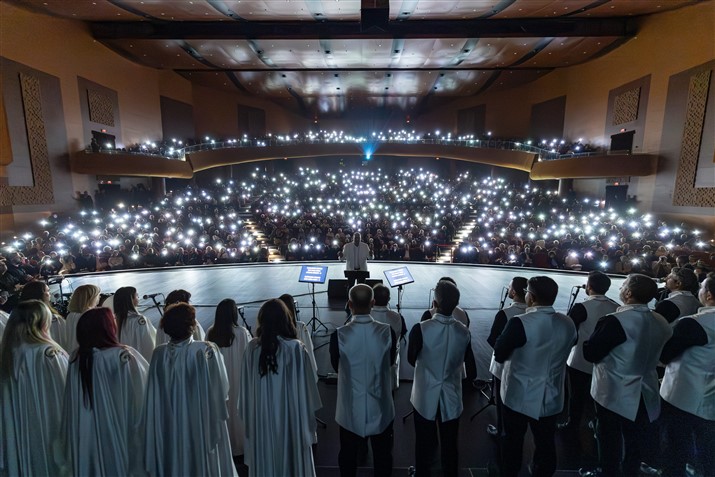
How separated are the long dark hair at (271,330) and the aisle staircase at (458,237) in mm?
10217

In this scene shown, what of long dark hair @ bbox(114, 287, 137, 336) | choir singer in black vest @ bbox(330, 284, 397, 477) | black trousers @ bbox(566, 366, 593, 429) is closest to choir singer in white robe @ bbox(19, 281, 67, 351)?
long dark hair @ bbox(114, 287, 137, 336)

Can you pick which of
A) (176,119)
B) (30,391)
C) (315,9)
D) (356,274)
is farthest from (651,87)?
(176,119)

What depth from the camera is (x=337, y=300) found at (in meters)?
7.05

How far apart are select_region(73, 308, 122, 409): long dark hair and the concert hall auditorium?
0.01 m

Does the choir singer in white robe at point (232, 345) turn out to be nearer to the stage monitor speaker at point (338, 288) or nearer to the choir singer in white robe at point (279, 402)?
the choir singer in white robe at point (279, 402)

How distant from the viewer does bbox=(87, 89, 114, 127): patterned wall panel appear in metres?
16.6

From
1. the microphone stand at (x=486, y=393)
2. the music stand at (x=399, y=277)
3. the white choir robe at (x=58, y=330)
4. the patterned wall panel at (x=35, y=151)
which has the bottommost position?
the microphone stand at (x=486, y=393)

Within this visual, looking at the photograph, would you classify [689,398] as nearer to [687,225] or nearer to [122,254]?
[122,254]

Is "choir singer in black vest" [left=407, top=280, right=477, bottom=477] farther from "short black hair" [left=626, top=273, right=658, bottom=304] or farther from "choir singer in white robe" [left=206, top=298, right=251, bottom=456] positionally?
"choir singer in white robe" [left=206, top=298, right=251, bottom=456]

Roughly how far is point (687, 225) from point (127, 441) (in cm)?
1792

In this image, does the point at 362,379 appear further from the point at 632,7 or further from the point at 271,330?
the point at 632,7

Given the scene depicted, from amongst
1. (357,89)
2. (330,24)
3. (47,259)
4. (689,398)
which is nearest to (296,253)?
(47,259)

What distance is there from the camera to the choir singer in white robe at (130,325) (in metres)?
3.05

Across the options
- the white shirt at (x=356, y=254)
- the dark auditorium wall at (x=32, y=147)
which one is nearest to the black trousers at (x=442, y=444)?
the white shirt at (x=356, y=254)
